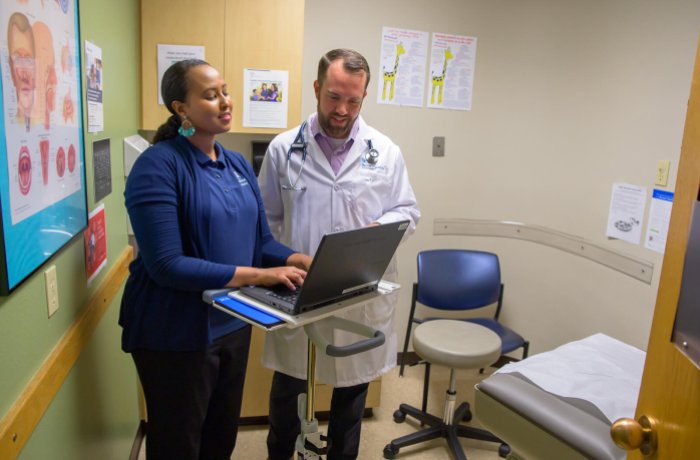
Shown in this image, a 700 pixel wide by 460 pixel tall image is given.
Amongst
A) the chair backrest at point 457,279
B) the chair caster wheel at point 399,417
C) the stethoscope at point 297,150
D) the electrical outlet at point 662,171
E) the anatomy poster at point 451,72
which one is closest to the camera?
the stethoscope at point 297,150

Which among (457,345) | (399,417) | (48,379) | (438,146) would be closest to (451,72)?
(438,146)

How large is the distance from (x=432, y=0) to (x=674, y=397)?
2532mm

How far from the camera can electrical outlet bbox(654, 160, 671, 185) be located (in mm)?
2258

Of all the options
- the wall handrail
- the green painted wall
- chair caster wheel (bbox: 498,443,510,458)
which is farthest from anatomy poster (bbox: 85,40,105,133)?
chair caster wheel (bbox: 498,443,510,458)

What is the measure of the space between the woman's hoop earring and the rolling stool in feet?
4.69

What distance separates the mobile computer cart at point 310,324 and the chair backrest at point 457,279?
1402 millimetres

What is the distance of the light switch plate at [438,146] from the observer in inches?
120

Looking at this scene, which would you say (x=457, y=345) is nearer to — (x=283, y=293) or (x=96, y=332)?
(x=283, y=293)

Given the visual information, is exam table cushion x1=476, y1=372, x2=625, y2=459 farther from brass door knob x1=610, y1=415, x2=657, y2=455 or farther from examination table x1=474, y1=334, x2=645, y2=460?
brass door knob x1=610, y1=415, x2=657, y2=455

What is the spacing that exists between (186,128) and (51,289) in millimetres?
517

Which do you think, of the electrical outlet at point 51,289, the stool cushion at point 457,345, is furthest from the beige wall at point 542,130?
the electrical outlet at point 51,289

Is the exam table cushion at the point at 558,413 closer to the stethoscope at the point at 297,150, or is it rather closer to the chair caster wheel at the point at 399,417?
the stethoscope at the point at 297,150

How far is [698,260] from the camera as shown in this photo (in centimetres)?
75

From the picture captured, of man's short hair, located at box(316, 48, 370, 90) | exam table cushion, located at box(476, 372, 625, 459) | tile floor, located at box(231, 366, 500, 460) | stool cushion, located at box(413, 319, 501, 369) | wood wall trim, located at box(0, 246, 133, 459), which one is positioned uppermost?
man's short hair, located at box(316, 48, 370, 90)
